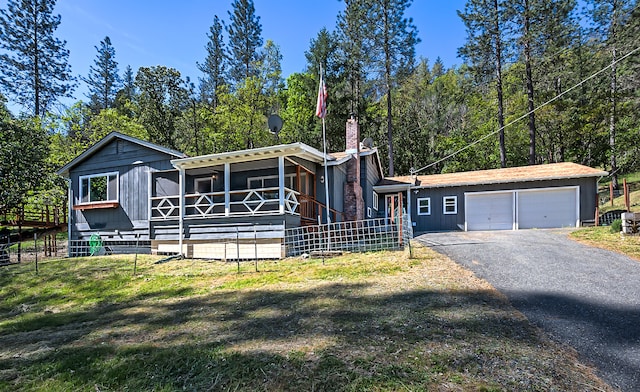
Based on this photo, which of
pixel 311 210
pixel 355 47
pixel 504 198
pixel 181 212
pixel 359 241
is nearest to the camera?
pixel 359 241

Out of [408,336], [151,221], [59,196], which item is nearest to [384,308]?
[408,336]

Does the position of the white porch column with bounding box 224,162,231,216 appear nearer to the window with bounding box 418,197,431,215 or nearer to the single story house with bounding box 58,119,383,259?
the single story house with bounding box 58,119,383,259

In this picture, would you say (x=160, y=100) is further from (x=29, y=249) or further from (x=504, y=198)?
(x=504, y=198)

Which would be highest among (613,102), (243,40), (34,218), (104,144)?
(243,40)

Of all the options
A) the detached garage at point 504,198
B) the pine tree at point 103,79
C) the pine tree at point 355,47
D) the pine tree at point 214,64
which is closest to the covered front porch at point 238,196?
the detached garage at point 504,198

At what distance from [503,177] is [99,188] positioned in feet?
60.1

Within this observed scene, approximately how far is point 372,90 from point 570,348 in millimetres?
25122

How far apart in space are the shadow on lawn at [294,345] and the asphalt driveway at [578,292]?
0.41 m

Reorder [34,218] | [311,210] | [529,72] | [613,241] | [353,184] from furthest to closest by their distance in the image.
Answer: [529,72]
[34,218]
[353,184]
[311,210]
[613,241]

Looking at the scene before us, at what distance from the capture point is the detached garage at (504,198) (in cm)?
1480

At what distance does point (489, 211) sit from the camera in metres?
16.4

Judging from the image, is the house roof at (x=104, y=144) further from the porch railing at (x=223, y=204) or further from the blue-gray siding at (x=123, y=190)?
the porch railing at (x=223, y=204)

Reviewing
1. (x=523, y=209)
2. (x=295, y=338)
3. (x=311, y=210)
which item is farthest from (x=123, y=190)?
(x=523, y=209)

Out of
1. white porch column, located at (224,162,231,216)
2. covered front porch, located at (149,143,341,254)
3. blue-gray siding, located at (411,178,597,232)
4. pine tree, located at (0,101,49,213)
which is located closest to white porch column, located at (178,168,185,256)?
covered front porch, located at (149,143,341,254)
